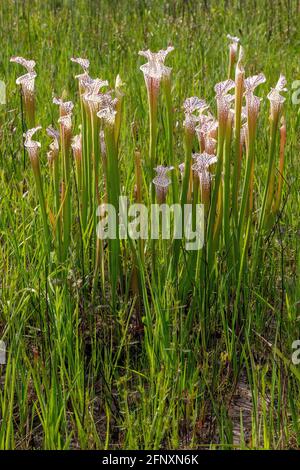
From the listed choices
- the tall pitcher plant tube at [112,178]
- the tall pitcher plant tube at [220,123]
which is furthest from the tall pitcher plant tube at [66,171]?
the tall pitcher plant tube at [220,123]

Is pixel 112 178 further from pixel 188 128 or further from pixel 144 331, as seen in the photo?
pixel 144 331

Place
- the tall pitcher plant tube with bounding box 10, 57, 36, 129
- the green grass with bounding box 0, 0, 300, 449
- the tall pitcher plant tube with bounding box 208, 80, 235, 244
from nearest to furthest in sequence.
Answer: the green grass with bounding box 0, 0, 300, 449
the tall pitcher plant tube with bounding box 208, 80, 235, 244
the tall pitcher plant tube with bounding box 10, 57, 36, 129

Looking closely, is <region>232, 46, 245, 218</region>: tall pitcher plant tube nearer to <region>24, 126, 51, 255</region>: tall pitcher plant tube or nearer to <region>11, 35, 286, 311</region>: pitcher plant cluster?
<region>11, 35, 286, 311</region>: pitcher plant cluster

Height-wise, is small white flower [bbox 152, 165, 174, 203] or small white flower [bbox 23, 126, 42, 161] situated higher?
small white flower [bbox 23, 126, 42, 161]

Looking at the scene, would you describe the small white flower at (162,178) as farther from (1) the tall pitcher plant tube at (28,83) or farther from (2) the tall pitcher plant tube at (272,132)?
(1) the tall pitcher plant tube at (28,83)

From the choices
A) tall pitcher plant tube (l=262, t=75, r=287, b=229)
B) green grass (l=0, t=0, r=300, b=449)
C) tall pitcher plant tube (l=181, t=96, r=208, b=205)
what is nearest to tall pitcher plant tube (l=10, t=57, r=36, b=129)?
green grass (l=0, t=0, r=300, b=449)

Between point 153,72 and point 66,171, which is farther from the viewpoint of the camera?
point 66,171

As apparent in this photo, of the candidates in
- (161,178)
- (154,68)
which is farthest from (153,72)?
(161,178)

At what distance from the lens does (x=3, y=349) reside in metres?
2.05

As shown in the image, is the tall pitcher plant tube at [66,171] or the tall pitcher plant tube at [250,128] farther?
the tall pitcher plant tube at [66,171]

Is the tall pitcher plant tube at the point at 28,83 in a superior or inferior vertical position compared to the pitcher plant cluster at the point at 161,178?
superior
